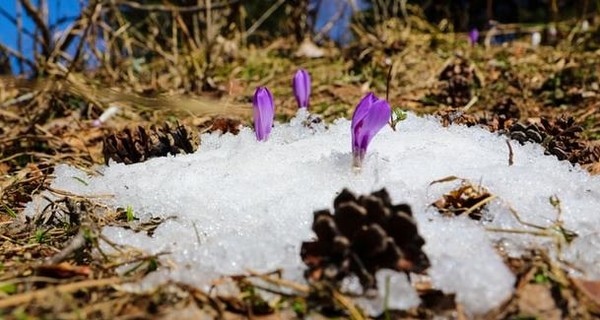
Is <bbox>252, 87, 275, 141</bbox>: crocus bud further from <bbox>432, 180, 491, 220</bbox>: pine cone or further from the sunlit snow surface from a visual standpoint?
<bbox>432, 180, 491, 220</bbox>: pine cone

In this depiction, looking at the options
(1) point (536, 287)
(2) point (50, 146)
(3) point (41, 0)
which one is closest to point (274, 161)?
(1) point (536, 287)

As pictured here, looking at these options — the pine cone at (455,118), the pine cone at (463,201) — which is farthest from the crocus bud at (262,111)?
the pine cone at (463,201)

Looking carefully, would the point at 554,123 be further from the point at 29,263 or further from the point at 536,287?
the point at 29,263

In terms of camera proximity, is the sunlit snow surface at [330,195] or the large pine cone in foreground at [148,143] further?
the large pine cone in foreground at [148,143]

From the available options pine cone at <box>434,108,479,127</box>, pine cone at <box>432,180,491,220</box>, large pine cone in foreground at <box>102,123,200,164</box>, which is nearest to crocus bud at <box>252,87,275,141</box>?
large pine cone in foreground at <box>102,123,200,164</box>

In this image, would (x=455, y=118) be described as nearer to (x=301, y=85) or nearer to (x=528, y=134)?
(x=528, y=134)

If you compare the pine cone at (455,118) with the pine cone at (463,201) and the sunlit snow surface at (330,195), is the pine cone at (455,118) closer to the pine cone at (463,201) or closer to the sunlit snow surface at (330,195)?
the sunlit snow surface at (330,195)
